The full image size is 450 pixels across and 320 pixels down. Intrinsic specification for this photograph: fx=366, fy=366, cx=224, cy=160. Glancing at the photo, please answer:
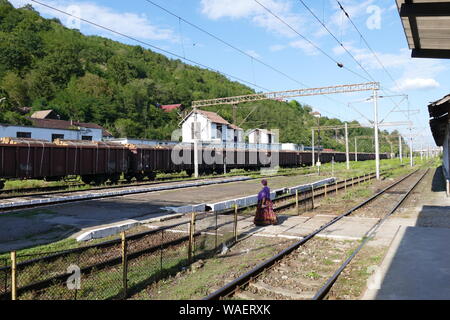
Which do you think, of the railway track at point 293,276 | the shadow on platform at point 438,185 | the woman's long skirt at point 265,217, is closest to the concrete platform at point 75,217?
the woman's long skirt at point 265,217

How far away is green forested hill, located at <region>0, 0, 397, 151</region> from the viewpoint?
7269cm

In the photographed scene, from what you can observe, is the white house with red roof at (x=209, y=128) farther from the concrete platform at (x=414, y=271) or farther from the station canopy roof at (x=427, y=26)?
the station canopy roof at (x=427, y=26)

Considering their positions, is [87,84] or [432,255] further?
[87,84]

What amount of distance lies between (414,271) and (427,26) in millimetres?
4593

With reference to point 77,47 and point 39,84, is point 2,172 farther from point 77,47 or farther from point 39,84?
point 77,47

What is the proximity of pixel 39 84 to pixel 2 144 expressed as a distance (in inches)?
2645

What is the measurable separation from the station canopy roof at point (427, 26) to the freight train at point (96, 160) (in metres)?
20.1

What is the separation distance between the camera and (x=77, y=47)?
359 feet

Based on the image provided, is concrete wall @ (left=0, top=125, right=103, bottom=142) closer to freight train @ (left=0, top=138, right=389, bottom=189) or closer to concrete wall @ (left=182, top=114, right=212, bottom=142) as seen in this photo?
concrete wall @ (left=182, top=114, right=212, bottom=142)

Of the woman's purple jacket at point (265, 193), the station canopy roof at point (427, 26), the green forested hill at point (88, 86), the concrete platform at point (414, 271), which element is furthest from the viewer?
the green forested hill at point (88, 86)

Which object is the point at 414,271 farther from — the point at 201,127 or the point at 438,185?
the point at 201,127

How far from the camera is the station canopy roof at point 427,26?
593 centimetres

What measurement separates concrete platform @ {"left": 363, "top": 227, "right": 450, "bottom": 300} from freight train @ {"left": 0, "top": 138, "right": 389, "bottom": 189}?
64.3 feet
